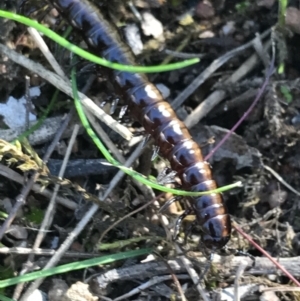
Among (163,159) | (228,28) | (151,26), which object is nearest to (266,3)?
(228,28)

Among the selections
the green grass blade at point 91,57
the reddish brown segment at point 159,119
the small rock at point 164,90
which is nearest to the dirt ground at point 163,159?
the small rock at point 164,90

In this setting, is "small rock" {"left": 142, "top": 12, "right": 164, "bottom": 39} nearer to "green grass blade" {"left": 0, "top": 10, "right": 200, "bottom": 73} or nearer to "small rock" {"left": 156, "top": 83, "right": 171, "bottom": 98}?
"small rock" {"left": 156, "top": 83, "right": 171, "bottom": 98}

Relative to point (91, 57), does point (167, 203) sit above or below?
below

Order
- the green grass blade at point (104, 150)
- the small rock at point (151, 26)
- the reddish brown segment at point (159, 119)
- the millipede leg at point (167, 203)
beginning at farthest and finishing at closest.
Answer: the small rock at point (151, 26) < the millipede leg at point (167, 203) < the reddish brown segment at point (159, 119) < the green grass blade at point (104, 150)

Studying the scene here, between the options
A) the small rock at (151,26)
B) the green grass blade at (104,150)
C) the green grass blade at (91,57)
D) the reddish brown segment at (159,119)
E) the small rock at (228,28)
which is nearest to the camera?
the green grass blade at (91,57)

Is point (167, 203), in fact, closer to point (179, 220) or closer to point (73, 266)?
point (179, 220)

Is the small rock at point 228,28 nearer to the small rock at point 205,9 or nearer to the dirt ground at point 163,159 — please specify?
the dirt ground at point 163,159

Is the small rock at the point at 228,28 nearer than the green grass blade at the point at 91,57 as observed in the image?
No
